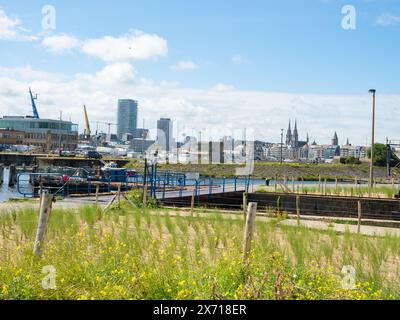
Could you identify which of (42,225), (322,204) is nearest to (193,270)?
(42,225)

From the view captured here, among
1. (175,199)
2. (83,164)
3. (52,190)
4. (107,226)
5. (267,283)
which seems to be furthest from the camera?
(83,164)

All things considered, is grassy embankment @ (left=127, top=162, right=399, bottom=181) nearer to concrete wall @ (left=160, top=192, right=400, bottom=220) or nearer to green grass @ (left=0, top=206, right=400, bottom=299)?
concrete wall @ (left=160, top=192, right=400, bottom=220)

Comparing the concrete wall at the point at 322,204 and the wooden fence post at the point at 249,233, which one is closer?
the wooden fence post at the point at 249,233

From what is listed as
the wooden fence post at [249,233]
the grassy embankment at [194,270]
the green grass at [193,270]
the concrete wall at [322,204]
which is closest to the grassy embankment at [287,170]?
the concrete wall at [322,204]

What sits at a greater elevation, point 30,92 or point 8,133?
point 30,92

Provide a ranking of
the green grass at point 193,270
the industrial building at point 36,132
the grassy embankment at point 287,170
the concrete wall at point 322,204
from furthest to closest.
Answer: the industrial building at point 36,132 → the grassy embankment at point 287,170 → the concrete wall at point 322,204 → the green grass at point 193,270

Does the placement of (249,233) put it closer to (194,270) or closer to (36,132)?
(194,270)

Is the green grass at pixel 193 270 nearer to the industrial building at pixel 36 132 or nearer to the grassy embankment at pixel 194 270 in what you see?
the grassy embankment at pixel 194 270

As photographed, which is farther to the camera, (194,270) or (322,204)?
(322,204)

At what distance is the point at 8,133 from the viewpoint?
14812cm

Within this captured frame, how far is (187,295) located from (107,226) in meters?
8.75

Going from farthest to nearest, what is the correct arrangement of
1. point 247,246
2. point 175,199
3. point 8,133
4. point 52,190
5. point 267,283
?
point 8,133, point 52,190, point 175,199, point 247,246, point 267,283
